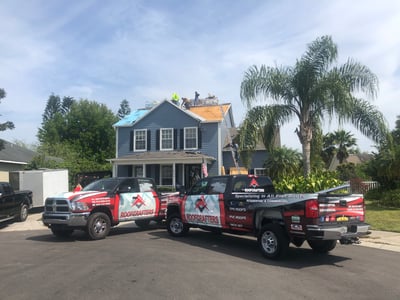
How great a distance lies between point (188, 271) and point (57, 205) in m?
5.64

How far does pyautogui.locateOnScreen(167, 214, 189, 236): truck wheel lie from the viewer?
11336mm

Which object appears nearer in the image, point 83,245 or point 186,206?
point 83,245

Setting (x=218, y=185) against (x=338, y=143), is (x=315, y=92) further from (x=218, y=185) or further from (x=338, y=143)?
(x=338, y=143)

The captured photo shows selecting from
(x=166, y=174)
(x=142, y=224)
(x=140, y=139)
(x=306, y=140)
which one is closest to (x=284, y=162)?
(x=166, y=174)

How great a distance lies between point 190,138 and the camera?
28.0m

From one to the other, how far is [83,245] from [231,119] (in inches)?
971

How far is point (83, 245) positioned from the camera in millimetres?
10227

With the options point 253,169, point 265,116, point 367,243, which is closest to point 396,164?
point 265,116

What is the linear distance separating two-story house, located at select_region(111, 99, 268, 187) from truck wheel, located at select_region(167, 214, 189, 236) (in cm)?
1410

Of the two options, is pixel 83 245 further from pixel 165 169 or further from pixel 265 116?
pixel 165 169

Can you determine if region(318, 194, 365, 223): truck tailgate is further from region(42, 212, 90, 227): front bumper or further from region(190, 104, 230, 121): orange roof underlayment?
region(190, 104, 230, 121): orange roof underlayment

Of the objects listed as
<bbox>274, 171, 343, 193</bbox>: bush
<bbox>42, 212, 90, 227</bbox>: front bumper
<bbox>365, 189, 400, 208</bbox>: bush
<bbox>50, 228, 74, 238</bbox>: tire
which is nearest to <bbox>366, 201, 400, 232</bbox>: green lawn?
<bbox>365, 189, 400, 208</bbox>: bush

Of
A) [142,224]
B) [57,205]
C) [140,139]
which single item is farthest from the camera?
[140,139]

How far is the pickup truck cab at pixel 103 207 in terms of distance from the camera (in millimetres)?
10945
